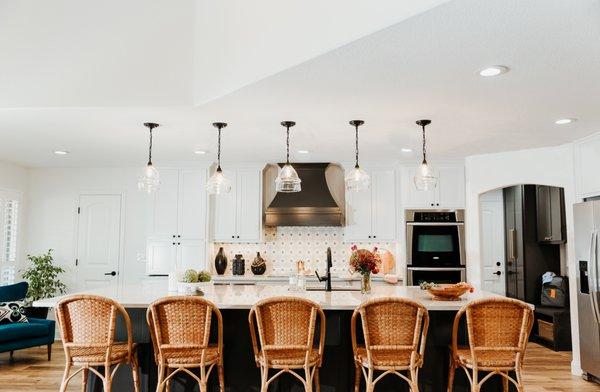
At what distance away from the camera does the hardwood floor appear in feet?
15.3

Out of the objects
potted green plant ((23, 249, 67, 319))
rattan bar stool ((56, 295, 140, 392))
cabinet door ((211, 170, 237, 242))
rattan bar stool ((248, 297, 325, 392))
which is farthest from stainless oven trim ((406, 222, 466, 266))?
potted green plant ((23, 249, 67, 319))

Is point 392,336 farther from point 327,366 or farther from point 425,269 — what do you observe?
point 425,269

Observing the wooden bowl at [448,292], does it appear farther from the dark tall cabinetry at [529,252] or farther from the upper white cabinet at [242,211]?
the dark tall cabinetry at [529,252]

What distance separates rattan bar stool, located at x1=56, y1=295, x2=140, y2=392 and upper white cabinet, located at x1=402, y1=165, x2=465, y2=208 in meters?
4.01

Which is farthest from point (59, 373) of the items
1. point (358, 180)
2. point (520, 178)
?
point (520, 178)

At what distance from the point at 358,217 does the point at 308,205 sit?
26.3 inches

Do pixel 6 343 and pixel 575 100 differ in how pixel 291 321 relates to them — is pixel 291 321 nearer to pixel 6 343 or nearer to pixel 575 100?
pixel 575 100

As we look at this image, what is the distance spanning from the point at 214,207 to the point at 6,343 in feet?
9.10

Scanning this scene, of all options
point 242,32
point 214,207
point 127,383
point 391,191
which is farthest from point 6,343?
point 391,191

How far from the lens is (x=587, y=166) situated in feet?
16.8

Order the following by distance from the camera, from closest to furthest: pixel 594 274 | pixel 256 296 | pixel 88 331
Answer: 1. pixel 88 331
2. pixel 256 296
3. pixel 594 274

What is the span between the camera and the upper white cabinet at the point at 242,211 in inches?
261

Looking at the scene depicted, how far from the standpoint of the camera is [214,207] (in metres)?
6.71

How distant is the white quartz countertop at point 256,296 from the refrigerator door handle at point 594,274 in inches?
48.8
